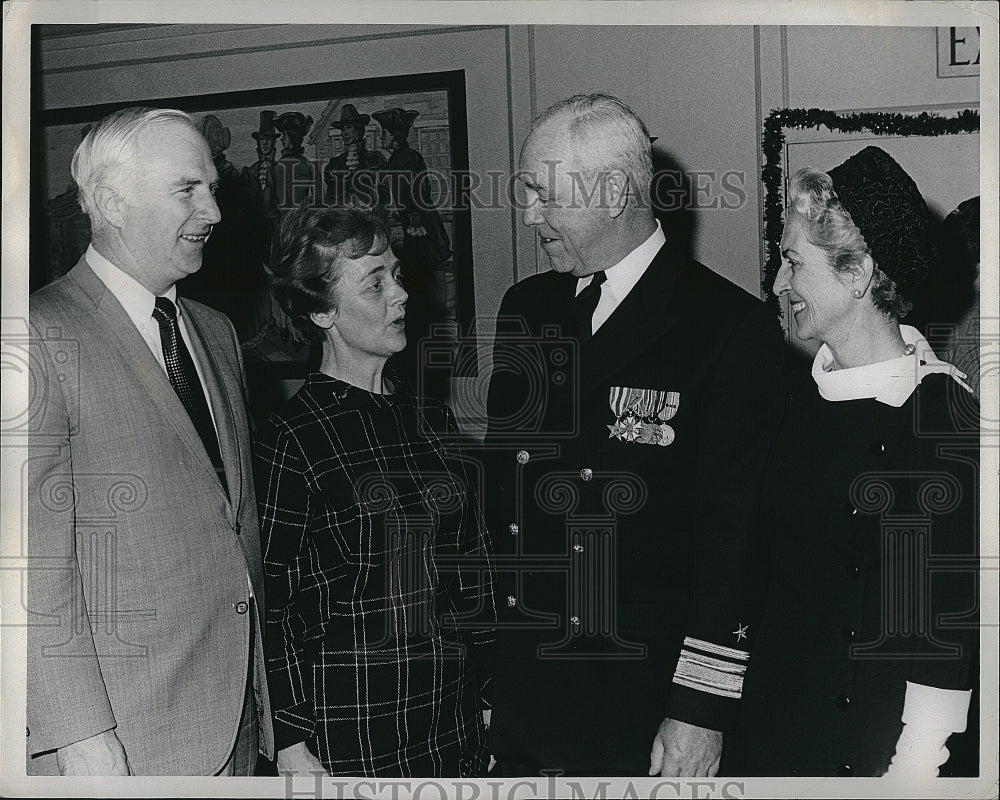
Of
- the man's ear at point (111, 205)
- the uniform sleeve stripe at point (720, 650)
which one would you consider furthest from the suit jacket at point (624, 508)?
the man's ear at point (111, 205)

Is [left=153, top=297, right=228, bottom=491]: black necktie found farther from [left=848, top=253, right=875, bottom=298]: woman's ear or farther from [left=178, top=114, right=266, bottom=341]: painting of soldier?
[left=848, top=253, right=875, bottom=298]: woman's ear

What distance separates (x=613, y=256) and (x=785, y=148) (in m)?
0.34

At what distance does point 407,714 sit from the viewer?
1.51 meters

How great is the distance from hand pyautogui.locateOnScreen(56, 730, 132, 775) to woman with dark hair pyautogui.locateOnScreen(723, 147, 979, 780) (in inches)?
39.1

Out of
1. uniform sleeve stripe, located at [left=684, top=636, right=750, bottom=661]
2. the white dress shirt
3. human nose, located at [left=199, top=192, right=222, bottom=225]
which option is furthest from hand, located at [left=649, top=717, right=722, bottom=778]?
human nose, located at [left=199, top=192, right=222, bottom=225]

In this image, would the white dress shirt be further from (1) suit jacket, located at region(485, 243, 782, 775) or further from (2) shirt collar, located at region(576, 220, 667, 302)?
(2) shirt collar, located at region(576, 220, 667, 302)

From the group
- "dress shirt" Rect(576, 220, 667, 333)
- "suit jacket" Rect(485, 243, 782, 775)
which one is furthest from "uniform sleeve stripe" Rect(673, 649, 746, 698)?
"dress shirt" Rect(576, 220, 667, 333)

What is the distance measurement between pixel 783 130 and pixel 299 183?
806mm

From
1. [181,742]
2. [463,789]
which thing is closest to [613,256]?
[463,789]

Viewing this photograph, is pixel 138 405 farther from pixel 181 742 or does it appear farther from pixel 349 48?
pixel 349 48

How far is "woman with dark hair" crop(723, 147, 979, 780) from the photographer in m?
1.50

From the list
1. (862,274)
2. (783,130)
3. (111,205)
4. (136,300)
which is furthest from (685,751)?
(111,205)

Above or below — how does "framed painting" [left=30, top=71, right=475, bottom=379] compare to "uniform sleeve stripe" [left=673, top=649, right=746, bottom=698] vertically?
above
